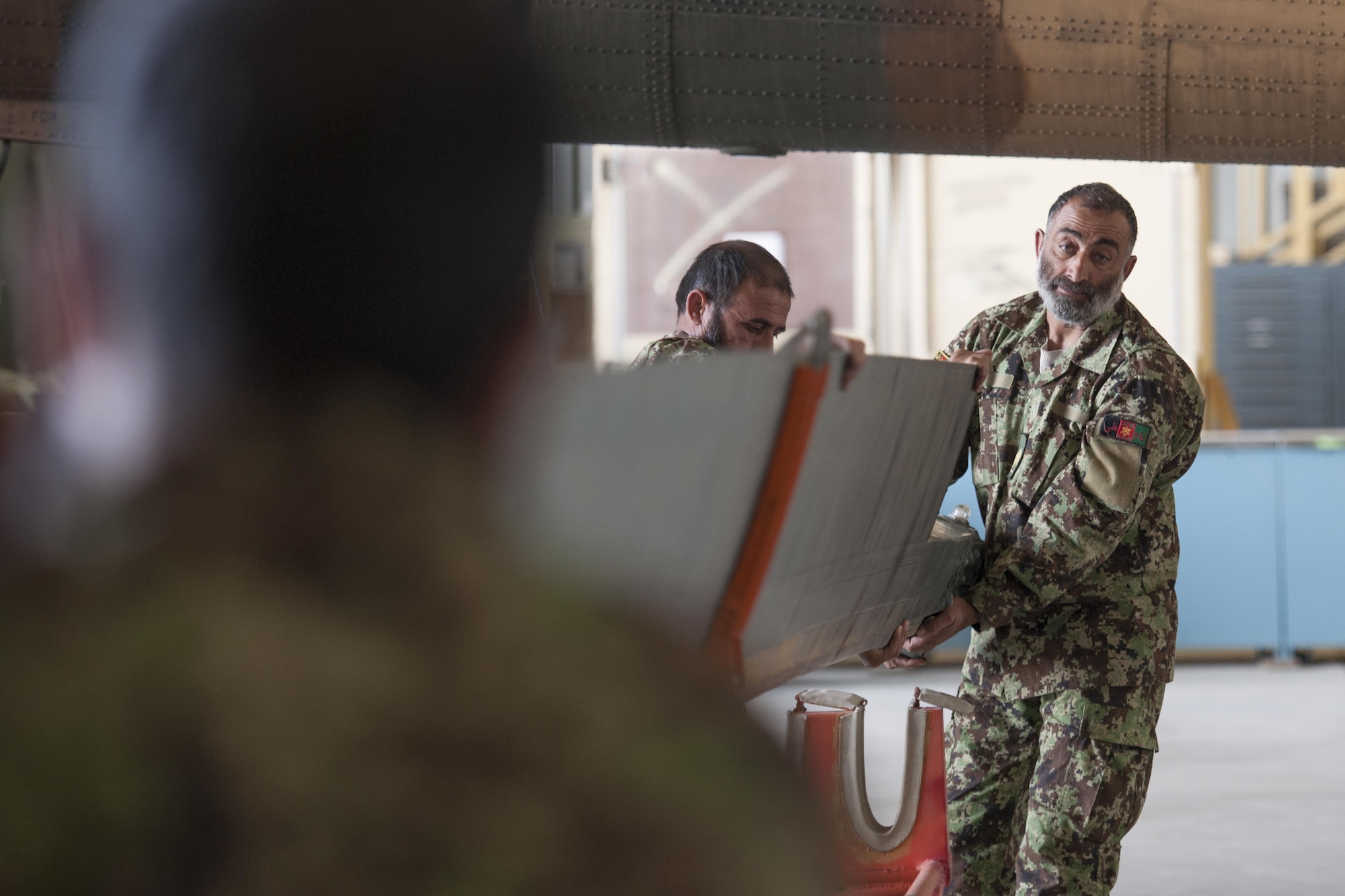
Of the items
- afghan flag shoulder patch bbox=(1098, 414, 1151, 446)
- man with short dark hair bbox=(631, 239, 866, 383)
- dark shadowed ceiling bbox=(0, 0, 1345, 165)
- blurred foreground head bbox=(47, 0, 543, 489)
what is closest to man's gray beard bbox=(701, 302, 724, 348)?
man with short dark hair bbox=(631, 239, 866, 383)

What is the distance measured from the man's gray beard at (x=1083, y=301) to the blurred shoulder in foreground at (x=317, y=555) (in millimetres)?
2364

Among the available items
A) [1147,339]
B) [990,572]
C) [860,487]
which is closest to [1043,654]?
[990,572]

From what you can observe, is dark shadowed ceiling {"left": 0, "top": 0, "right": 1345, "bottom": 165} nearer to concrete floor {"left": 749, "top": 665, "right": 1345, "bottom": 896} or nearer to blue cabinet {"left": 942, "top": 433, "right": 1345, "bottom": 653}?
concrete floor {"left": 749, "top": 665, "right": 1345, "bottom": 896}

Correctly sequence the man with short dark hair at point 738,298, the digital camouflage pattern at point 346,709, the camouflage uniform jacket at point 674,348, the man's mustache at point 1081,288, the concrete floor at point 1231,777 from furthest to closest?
1. the concrete floor at point 1231,777
2. the man's mustache at point 1081,288
3. the man with short dark hair at point 738,298
4. the camouflage uniform jacket at point 674,348
5. the digital camouflage pattern at point 346,709

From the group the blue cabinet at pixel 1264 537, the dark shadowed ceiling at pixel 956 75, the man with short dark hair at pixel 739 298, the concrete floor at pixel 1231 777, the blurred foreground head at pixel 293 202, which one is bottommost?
the concrete floor at pixel 1231 777

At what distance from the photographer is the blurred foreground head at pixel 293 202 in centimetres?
53

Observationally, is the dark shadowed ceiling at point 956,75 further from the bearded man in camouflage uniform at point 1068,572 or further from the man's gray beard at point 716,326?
the man's gray beard at point 716,326

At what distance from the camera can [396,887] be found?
515 millimetres

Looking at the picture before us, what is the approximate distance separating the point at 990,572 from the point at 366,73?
7.56ft

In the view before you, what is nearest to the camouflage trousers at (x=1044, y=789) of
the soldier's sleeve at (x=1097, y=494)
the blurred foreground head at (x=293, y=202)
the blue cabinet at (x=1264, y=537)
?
the soldier's sleeve at (x=1097, y=494)

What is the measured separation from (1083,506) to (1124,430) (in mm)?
173

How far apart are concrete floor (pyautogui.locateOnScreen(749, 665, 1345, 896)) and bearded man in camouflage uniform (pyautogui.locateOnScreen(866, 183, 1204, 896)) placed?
1.59 feet

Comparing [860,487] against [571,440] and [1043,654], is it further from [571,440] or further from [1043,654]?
[1043,654]

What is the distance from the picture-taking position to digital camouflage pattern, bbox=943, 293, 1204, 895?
2.58 m
